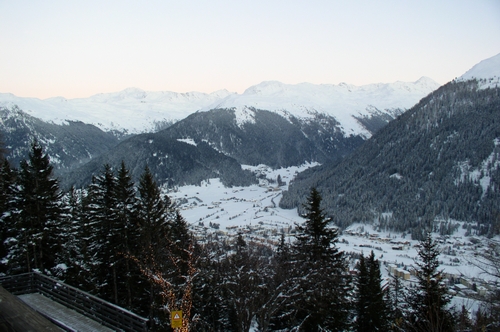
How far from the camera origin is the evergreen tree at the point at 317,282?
1817cm

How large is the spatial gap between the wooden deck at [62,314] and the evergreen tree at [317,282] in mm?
9180

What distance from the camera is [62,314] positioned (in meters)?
13.4

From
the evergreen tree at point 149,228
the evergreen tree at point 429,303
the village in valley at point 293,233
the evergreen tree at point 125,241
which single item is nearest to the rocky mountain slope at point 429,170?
the village in valley at point 293,233

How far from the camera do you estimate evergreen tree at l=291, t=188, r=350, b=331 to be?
59.6 ft

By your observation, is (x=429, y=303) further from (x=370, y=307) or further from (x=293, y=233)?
(x=293, y=233)

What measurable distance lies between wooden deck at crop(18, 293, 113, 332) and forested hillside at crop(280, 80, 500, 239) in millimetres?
104925

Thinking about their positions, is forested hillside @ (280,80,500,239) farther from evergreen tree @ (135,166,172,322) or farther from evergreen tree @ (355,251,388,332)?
evergreen tree @ (135,166,172,322)

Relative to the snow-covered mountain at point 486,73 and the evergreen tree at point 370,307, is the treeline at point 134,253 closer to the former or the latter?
the evergreen tree at point 370,307

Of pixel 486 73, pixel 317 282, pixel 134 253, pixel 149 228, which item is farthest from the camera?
pixel 486 73

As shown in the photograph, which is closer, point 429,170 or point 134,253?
point 134,253

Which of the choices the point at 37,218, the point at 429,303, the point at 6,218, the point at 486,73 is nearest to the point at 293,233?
the point at 429,303

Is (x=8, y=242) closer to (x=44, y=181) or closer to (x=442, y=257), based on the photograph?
(x=44, y=181)

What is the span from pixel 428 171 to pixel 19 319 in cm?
14924

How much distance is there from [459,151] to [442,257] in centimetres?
6955
